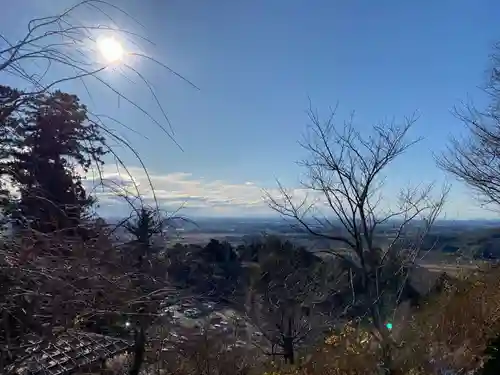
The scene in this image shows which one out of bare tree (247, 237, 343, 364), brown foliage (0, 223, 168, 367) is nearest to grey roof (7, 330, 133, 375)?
brown foliage (0, 223, 168, 367)

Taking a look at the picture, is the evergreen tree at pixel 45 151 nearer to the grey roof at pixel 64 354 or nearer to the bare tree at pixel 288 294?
the grey roof at pixel 64 354

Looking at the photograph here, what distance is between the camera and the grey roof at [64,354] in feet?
3.39

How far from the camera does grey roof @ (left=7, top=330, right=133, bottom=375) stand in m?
1.03

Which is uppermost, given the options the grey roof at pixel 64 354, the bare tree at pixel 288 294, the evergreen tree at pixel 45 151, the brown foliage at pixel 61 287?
the evergreen tree at pixel 45 151

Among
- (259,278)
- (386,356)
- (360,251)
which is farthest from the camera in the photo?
(259,278)

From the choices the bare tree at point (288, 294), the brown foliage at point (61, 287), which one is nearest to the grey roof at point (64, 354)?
the brown foliage at point (61, 287)

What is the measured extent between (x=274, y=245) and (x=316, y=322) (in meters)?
2.44

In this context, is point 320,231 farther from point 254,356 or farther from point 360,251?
point 254,356

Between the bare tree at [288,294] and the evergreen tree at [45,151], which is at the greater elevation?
→ the evergreen tree at [45,151]

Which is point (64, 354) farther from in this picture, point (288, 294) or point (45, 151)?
point (288, 294)

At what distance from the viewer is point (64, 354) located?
1.15m

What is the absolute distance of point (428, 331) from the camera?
598cm

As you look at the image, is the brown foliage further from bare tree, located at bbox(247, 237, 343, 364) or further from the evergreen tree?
bare tree, located at bbox(247, 237, 343, 364)

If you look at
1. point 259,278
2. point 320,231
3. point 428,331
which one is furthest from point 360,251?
point 259,278
